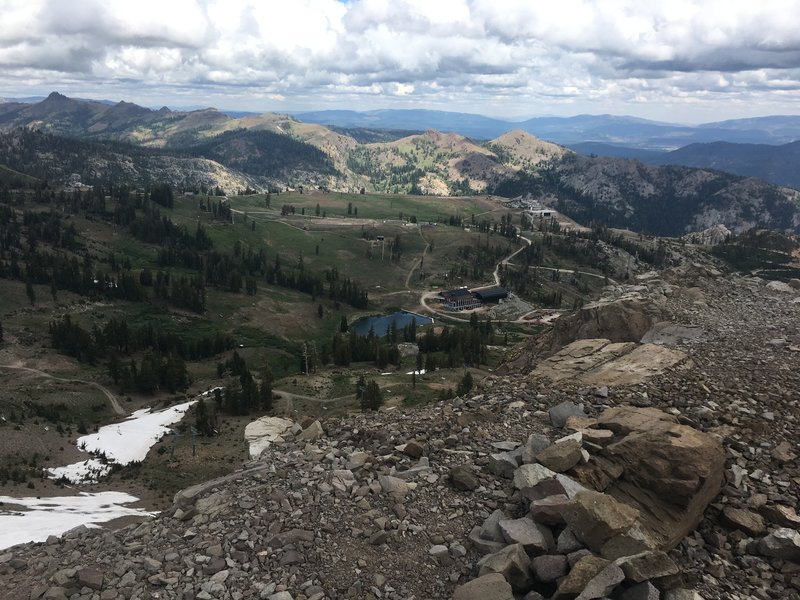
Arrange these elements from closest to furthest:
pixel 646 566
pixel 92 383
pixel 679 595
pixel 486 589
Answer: pixel 679 595, pixel 646 566, pixel 486 589, pixel 92 383

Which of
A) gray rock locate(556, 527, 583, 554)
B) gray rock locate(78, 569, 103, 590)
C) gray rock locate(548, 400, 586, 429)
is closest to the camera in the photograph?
gray rock locate(556, 527, 583, 554)

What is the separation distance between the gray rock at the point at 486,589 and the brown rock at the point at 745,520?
1032 cm

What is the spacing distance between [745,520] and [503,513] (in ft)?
31.0

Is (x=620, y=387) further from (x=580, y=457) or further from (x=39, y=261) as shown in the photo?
(x=39, y=261)

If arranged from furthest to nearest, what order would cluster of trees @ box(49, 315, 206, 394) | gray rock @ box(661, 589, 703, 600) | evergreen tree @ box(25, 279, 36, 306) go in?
evergreen tree @ box(25, 279, 36, 306) < cluster of trees @ box(49, 315, 206, 394) < gray rock @ box(661, 589, 703, 600)

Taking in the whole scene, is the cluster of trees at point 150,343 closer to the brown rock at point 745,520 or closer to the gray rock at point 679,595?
the brown rock at point 745,520

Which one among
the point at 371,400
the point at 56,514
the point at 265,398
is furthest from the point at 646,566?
the point at 265,398

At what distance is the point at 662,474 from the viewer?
19828 millimetres

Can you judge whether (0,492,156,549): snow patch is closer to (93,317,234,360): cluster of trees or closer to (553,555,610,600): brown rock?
(553,555,610,600): brown rock

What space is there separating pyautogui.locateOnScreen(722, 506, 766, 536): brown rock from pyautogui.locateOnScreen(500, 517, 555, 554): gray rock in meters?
7.99

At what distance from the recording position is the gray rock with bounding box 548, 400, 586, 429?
26109mm

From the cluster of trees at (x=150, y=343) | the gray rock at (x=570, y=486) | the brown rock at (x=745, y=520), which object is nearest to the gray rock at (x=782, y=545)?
the brown rock at (x=745, y=520)

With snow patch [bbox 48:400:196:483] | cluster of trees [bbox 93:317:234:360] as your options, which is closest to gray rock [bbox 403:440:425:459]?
snow patch [bbox 48:400:196:483]

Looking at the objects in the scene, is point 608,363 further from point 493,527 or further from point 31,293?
point 31,293
